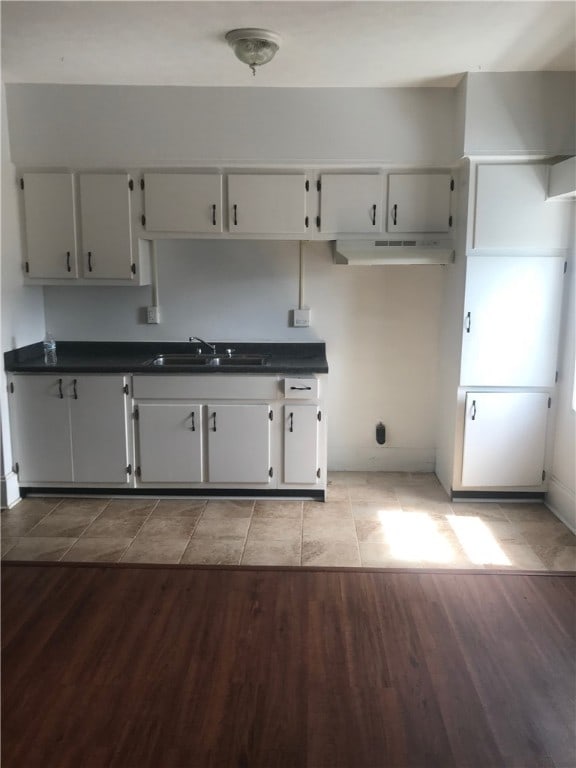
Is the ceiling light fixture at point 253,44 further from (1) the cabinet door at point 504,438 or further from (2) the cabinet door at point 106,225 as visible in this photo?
(1) the cabinet door at point 504,438

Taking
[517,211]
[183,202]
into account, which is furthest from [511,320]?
[183,202]

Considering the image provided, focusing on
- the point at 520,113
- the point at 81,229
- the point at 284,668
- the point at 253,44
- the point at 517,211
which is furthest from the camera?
the point at 81,229

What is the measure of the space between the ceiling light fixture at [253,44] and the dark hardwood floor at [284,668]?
2.44 meters

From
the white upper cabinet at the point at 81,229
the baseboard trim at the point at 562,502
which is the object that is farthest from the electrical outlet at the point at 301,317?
the baseboard trim at the point at 562,502

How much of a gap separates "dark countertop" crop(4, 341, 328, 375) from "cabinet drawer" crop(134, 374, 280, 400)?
0.04 m

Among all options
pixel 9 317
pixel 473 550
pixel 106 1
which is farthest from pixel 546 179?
pixel 9 317

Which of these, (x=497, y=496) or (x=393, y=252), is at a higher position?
(x=393, y=252)

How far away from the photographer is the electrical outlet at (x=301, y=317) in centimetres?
432

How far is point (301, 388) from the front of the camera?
3.83m

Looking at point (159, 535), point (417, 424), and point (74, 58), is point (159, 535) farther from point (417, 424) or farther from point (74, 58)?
point (74, 58)

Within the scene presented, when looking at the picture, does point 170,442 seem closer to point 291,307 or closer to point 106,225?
point 291,307

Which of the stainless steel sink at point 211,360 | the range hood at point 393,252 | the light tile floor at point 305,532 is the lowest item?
the light tile floor at point 305,532

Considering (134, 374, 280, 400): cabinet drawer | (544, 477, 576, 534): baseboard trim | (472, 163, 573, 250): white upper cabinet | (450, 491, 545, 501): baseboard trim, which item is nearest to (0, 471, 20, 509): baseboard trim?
(134, 374, 280, 400): cabinet drawer

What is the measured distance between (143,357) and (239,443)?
3.09 feet
